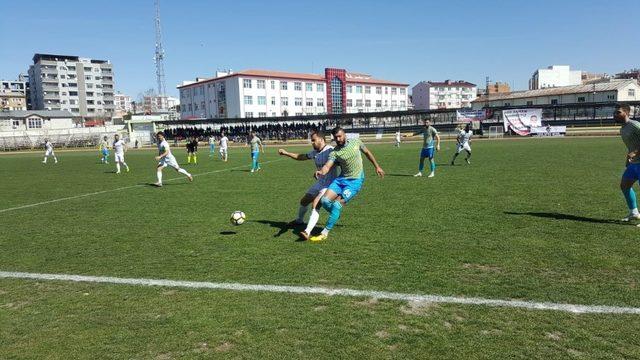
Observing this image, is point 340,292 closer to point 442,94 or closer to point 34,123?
point 34,123

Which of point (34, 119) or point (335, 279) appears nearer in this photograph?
point (335, 279)

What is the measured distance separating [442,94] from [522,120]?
92.8 m

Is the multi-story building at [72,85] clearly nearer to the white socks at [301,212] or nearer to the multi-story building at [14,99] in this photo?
the multi-story building at [14,99]

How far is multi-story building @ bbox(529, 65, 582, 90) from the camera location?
13475 cm

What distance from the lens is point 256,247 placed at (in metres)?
7.21

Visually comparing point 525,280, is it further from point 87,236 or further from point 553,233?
point 87,236

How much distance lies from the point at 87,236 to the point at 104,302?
3.88 metres

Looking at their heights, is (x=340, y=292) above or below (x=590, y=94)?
below

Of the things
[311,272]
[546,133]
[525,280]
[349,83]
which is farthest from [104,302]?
[349,83]

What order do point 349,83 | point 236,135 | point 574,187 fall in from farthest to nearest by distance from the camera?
point 349,83, point 236,135, point 574,187

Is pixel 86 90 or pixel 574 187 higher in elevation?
pixel 86 90

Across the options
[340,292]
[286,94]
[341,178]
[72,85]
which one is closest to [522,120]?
[341,178]

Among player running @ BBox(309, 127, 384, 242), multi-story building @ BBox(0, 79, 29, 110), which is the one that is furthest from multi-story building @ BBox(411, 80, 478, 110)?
player running @ BBox(309, 127, 384, 242)

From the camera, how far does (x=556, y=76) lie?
452 ft
